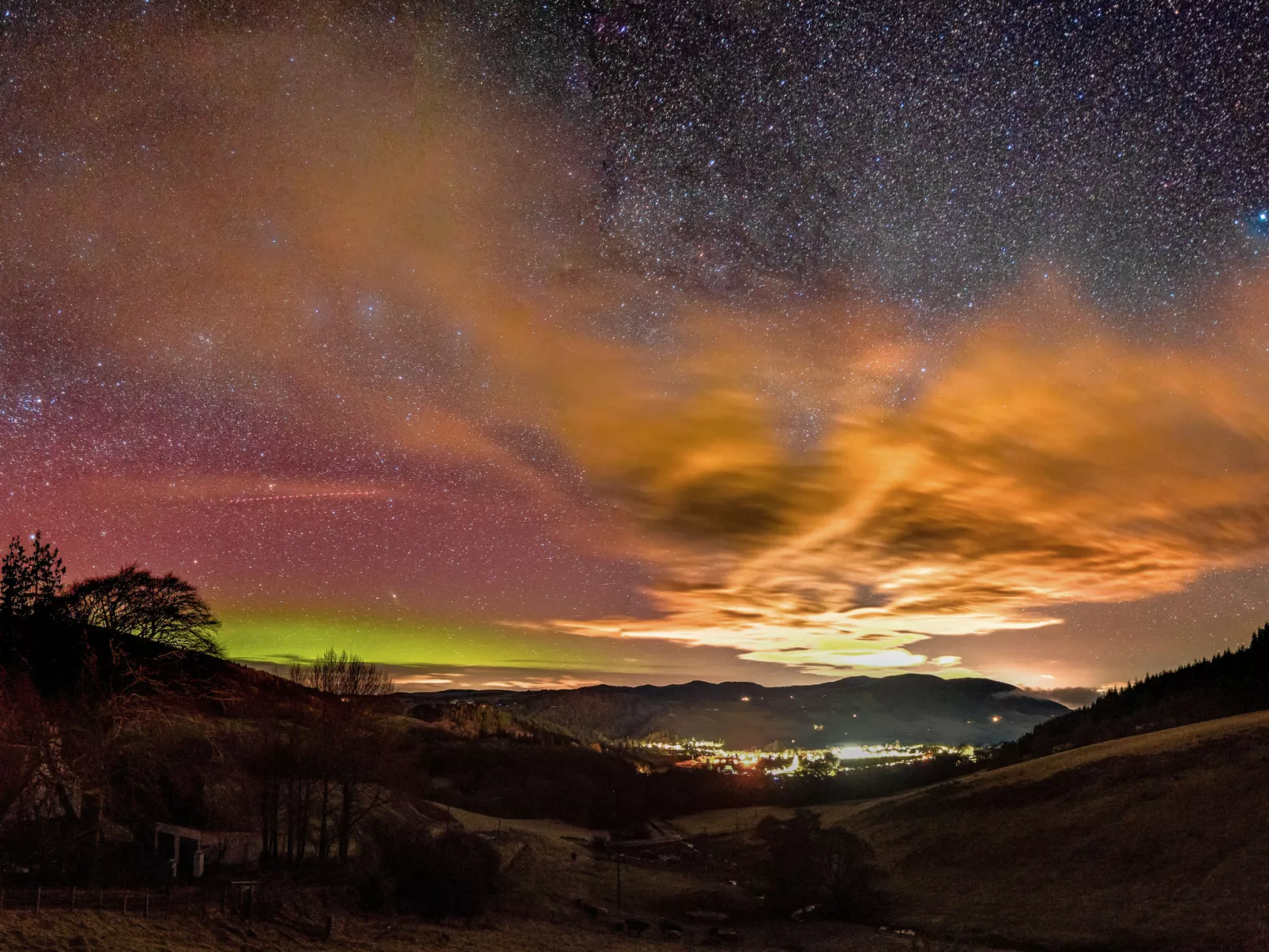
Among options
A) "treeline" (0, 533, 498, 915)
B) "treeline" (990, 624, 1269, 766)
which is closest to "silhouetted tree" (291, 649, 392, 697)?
"treeline" (0, 533, 498, 915)

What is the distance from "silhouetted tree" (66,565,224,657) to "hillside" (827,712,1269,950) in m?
42.9

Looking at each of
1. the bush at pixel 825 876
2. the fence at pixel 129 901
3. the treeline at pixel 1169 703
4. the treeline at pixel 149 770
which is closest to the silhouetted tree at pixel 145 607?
the treeline at pixel 149 770

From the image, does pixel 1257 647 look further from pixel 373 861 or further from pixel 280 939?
pixel 280 939

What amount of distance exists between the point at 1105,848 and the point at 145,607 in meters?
58.0

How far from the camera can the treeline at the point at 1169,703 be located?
10638 centimetres

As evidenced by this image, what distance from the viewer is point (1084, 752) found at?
259 ft

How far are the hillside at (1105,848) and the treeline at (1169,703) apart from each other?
1407 inches

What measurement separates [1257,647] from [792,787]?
77988 mm

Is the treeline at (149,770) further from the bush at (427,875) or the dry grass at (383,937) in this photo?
the dry grass at (383,937)

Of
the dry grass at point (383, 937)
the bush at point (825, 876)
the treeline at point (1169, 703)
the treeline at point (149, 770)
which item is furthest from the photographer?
the treeline at point (1169, 703)

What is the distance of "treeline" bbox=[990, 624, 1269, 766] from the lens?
10638 cm

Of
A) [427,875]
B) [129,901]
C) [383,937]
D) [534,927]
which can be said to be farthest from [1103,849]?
[129,901]

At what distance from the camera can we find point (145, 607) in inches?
1574

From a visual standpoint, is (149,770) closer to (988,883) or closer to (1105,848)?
(988,883)
